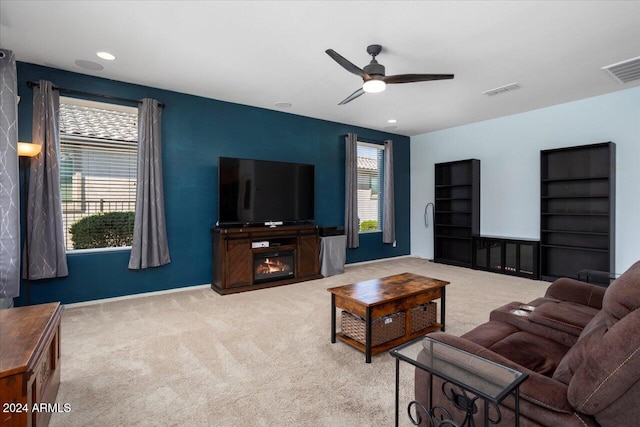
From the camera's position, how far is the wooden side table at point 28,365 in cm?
126

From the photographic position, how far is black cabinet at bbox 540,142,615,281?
4453 millimetres

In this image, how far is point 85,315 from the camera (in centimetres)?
346

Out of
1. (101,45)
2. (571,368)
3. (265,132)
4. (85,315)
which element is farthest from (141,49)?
(571,368)

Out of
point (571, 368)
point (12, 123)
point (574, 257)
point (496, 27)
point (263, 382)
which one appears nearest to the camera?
point (571, 368)

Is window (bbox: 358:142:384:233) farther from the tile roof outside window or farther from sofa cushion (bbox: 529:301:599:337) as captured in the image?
A: sofa cushion (bbox: 529:301:599:337)

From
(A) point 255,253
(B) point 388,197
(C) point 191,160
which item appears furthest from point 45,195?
(B) point 388,197

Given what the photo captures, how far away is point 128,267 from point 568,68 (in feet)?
18.9

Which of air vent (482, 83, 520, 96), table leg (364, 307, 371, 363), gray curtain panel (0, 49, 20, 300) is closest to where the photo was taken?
table leg (364, 307, 371, 363)

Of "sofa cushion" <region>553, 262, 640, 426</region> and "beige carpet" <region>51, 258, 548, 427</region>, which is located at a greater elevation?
"sofa cushion" <region>553, 262, 640, 426</region>

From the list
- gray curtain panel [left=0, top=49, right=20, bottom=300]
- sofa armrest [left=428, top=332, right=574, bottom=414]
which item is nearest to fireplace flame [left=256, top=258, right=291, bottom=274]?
gray curtain panel [left=0, top=49, right=20, bottom=300]

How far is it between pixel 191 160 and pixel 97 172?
1.12m

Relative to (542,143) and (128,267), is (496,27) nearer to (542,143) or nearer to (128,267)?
(542,143)

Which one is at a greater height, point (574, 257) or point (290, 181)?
point (290, 181)

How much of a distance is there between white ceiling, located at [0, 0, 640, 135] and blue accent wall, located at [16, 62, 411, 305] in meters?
0.19
